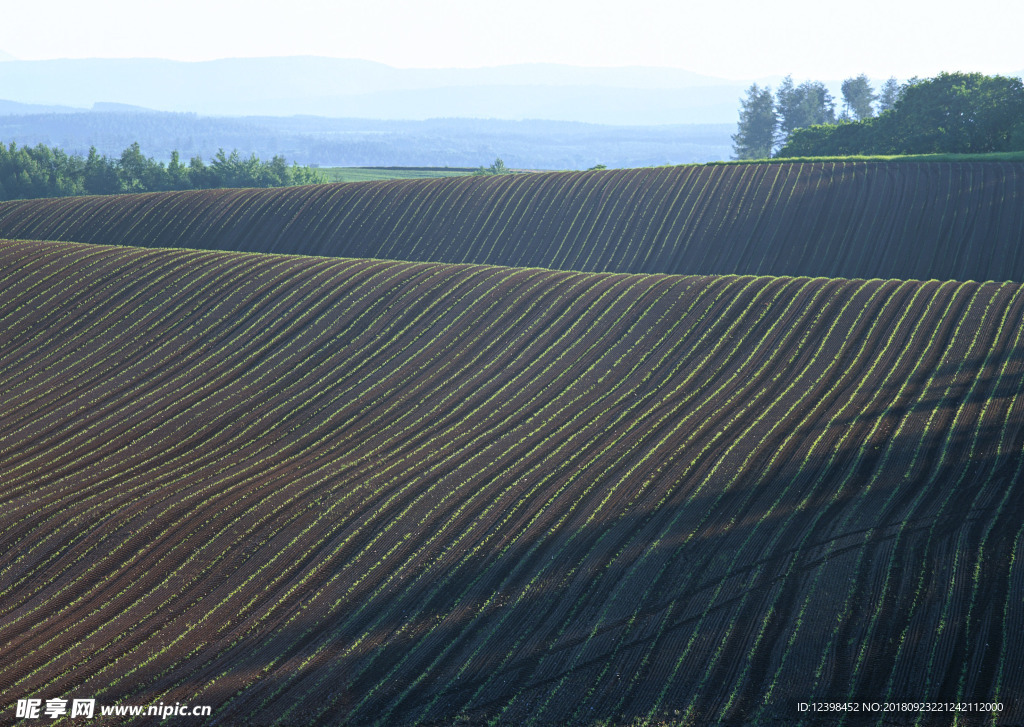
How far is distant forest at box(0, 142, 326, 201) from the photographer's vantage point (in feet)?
285

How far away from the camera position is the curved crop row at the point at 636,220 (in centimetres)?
4116

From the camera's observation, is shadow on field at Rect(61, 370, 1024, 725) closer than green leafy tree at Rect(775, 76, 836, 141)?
Yes

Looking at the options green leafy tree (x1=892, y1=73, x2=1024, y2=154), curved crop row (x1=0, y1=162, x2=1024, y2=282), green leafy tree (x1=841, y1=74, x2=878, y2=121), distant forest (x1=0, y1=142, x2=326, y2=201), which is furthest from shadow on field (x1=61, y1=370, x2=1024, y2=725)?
green leafy tree (x1=841, y1=74, x2=878, y2=121)

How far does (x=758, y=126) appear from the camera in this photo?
4737 inches

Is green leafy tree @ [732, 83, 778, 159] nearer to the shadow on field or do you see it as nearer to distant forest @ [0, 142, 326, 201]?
distant forest @ [0, 142, 326, 201]

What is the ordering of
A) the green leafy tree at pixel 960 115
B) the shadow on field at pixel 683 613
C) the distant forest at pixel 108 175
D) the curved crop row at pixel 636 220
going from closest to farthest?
the shadow on field at pixel 683 613, the curved crop row at pixel 636 220, the green leafy tree at pixel 960 115, the distant forest at pixel 108 175

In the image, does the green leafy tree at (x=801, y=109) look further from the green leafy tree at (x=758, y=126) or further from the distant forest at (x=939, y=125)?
the distant forest at (x=939, y=125)

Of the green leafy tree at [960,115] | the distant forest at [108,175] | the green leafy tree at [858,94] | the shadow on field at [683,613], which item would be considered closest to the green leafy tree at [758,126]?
the green leafy tree at [858,94]

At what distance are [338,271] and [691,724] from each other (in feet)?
85.0

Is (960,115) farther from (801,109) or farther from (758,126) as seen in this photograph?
(801,109)

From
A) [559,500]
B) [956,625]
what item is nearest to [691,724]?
[956,625]

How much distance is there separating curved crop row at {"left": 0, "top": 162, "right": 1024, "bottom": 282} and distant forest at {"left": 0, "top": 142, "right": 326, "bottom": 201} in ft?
108

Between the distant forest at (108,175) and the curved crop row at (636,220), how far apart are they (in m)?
32.9

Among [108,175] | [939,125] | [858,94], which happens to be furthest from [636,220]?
[858,94]
